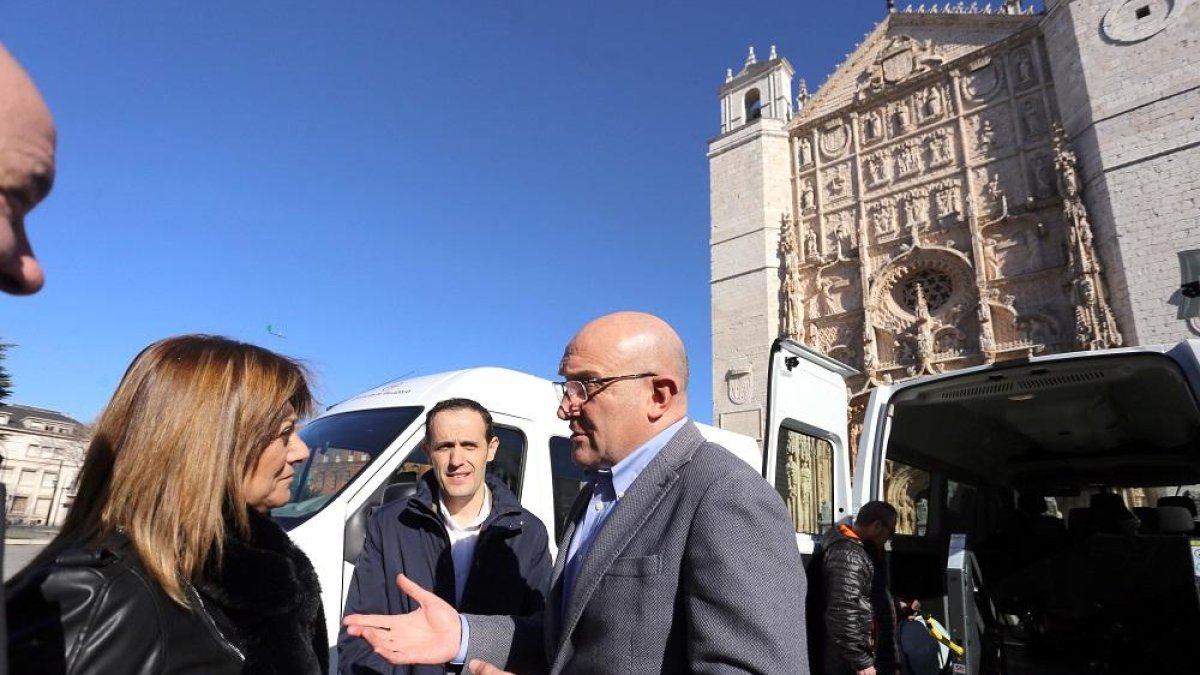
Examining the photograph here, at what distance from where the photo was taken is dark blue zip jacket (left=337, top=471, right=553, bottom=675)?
2.37 meters

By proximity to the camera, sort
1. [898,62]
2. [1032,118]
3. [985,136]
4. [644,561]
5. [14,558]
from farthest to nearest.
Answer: [898,62] < [985,136] < [1032,118] < [14,558] < [644,561]

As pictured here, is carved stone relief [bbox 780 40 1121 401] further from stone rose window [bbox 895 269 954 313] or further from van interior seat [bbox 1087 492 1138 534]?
van interior seat [bbox 1087 492 1138 534]

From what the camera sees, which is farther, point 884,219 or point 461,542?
point 884,219

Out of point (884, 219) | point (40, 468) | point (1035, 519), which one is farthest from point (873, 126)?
point (40, 468)

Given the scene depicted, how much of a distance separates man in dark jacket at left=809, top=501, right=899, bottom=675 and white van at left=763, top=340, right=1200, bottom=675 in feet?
0.70

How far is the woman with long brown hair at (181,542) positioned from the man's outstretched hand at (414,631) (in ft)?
0.40

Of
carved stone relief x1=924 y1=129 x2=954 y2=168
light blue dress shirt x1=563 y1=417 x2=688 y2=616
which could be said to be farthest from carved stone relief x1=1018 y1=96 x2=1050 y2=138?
light blue dress shirt x1=563 y1=417 x2=688 y2=616

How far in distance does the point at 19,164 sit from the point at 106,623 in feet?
2.39

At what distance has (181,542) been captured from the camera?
43.8 inches

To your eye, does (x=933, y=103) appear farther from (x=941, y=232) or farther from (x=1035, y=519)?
(x=1035, y=519)

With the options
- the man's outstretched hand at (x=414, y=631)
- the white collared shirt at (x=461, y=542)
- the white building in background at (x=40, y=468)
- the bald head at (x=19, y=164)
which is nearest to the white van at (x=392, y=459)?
the white collared shirt at (x=461, y=542)

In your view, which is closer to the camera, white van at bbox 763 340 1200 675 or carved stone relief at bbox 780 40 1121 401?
white van at bbox 763 340 1200 675

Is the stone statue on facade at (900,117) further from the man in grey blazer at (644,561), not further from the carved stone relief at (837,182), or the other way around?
the man in grey blazer at (644,561)

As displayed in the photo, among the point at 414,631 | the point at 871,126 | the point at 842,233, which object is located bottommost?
the point at 414,631
